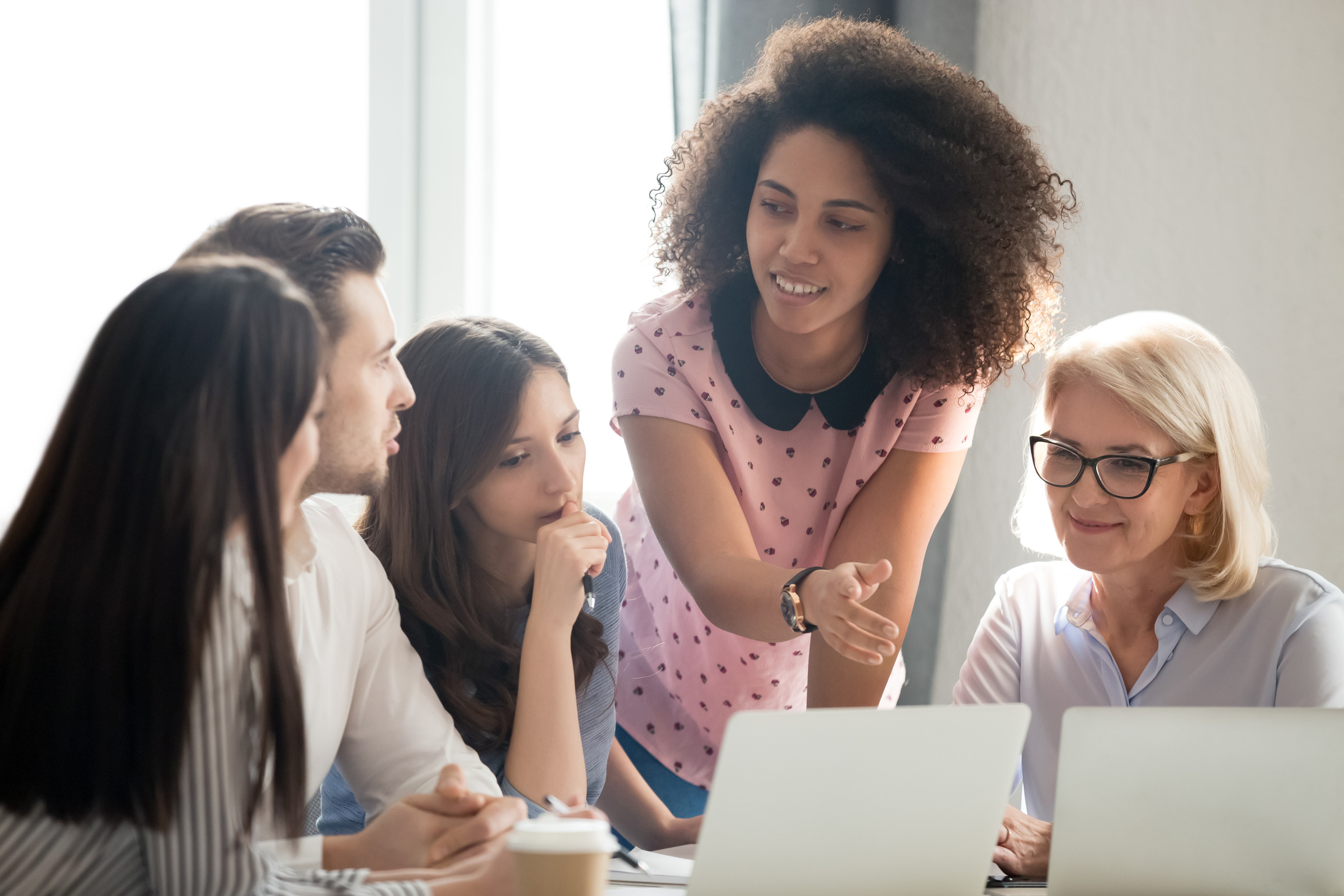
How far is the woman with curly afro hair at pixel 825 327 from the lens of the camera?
4.52 feet

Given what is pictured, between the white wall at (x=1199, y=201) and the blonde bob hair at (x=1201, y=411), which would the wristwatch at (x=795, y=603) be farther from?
the white wall at (x=1199, y=201)

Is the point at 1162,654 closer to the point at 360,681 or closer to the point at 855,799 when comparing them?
the point at 855,799

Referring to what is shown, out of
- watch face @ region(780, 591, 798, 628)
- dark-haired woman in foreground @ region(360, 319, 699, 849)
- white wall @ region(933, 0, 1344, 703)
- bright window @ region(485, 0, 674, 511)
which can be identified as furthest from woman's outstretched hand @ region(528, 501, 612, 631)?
bright window @ region(485, 0, 674, 511)

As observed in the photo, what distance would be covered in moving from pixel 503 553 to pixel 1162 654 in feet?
2.92

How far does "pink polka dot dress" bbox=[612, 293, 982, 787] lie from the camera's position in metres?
1.48

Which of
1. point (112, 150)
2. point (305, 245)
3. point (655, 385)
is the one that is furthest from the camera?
point (112, 150)

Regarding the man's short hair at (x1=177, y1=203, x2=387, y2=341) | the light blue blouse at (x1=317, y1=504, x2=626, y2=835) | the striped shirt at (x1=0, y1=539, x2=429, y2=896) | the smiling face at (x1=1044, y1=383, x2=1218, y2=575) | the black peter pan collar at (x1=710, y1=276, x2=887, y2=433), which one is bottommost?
the light blue blouse at (x1=317, y1=504, x2=626, y2=835)

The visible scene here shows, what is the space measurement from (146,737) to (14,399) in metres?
1.95

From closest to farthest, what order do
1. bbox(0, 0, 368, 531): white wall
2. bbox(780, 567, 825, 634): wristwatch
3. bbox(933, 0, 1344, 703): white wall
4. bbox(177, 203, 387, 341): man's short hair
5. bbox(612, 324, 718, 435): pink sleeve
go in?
bbox(177, 203, 387, 341): man's short hair, bbox(780, 567, 825, 634): wristwatch, bbox(612, 324, 718, 435): pink sleeve, bbox(933, 0, 1344, 703): white wall, bbox(0, 0, 368, 531): white wall

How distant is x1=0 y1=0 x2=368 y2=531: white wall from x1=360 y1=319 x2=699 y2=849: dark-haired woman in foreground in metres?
1.14

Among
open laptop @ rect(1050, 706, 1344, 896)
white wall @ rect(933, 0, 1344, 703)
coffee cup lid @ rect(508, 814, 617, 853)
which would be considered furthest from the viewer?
white wall @ rect(933, 0, 1344, 703)

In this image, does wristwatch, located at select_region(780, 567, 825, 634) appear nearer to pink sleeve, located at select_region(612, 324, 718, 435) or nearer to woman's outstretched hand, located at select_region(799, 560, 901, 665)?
woman's outstretched hand, located at select_region(799, 560, 901, 665)

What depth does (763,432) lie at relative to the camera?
1524 millimetres

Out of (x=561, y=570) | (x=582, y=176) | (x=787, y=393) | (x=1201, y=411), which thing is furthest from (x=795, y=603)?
(x=582, y=176)
